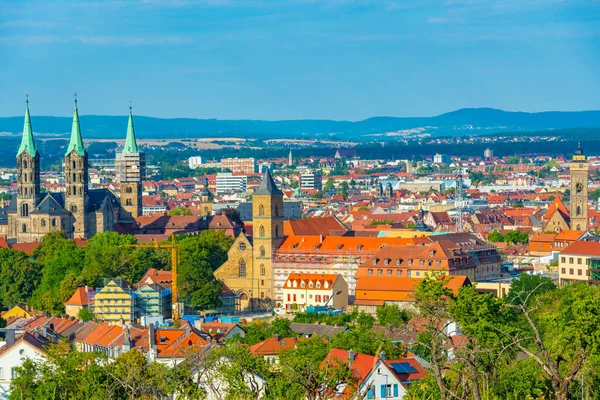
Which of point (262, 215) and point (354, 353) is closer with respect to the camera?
point (354, 353)

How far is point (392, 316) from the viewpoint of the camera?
61.9 m

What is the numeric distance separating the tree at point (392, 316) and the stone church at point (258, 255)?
1481cm

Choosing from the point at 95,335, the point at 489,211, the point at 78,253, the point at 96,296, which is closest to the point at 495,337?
the point at 95,335

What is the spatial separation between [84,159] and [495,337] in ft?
231

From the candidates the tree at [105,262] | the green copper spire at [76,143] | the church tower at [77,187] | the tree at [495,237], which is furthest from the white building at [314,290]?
the green copper spire at [76,143]

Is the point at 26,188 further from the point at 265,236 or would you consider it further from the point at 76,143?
the point at 265,236

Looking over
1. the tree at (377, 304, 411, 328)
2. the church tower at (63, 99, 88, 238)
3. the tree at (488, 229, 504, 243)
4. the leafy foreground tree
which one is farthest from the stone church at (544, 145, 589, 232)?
the leafy foreground tree

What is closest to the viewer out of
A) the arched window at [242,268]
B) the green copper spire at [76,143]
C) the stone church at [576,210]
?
the arched window at [242,268]

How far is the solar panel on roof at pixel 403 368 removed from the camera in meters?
43.2

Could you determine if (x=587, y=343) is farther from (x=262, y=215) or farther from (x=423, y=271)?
(x=262, y=215)

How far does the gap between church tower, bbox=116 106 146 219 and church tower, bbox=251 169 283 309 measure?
119 ft

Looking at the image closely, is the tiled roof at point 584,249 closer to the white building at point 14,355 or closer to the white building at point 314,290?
the white building at point 314,290

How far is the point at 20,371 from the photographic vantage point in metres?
42.7

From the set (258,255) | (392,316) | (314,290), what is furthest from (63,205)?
(392,316)
